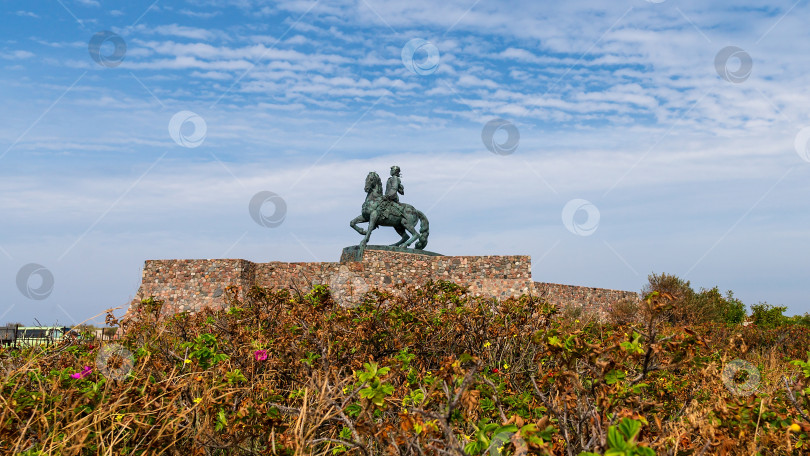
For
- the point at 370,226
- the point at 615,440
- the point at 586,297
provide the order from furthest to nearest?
the point at 586,297
the point at 370,226
the point at 615,440

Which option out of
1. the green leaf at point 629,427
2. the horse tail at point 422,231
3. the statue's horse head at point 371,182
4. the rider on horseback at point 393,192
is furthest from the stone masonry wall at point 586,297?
the green leaf at point 629,427

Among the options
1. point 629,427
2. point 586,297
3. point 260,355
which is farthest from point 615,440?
point 586,297

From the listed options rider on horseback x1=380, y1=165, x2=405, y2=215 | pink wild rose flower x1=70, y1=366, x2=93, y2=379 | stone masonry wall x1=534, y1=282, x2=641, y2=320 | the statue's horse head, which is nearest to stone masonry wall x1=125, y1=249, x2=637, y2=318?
rider on horseback x1=380, y1=165, x2=405, y2=215

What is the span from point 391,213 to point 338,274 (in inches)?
109

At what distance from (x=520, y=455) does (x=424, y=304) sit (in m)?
5.57

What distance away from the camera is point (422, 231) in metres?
21.2

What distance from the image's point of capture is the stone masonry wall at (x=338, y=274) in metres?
20.1

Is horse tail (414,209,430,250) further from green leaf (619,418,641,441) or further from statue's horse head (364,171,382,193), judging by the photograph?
green leaf (619,418,641,441)

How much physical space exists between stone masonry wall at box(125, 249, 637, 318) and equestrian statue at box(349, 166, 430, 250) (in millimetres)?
734

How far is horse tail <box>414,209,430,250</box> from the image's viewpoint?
21.2 meters

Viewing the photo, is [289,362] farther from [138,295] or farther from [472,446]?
[138,295]

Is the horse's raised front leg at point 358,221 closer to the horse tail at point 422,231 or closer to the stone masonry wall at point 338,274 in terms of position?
the stone masonry wall at point 338,274

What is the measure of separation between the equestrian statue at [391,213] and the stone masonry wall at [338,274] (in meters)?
0.73

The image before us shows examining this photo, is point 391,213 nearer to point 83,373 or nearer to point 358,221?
point 358,221
